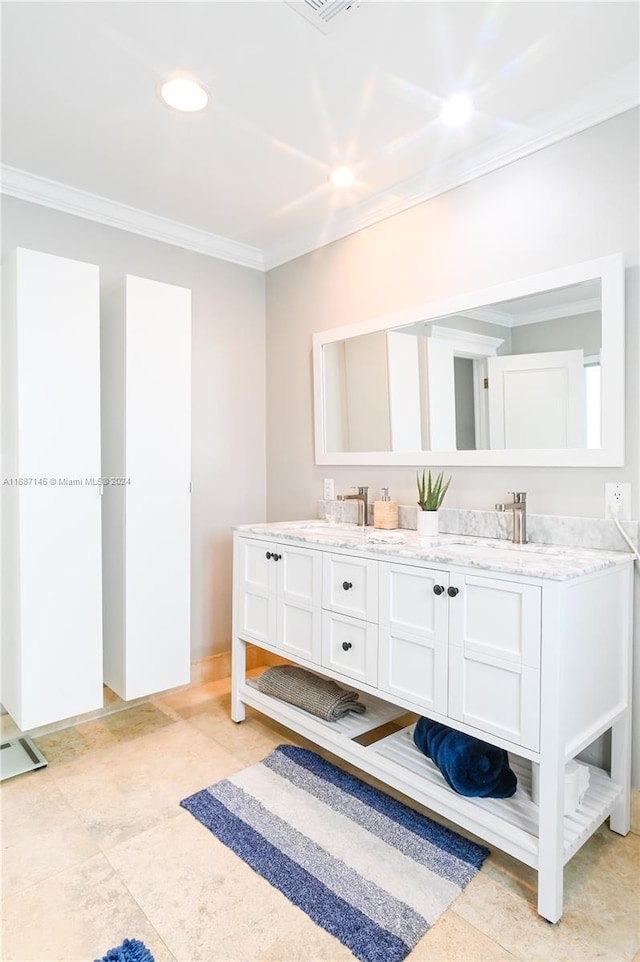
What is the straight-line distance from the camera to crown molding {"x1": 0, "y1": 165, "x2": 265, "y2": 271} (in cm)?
240

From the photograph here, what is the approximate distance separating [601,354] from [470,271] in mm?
669

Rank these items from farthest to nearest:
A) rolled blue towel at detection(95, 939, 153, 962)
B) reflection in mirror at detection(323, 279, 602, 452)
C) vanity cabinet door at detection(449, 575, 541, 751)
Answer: reflection in mirror at detection(323, 279, 602, 452)
vanity cabinet door at detection(449, 575, 541, 751)
rolled blue towel at detection(95, 939, 153, 962)

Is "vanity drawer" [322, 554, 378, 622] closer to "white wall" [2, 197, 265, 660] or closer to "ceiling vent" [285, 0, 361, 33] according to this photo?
"white wall" [2, 197, 265, 660]

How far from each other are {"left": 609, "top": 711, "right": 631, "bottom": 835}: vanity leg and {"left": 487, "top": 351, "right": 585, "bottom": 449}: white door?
3.03 feet

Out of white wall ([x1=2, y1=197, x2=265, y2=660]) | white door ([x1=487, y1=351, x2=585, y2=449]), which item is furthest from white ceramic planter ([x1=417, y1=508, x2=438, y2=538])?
white wall ([x1=2, y1=197, x2=265, y2=660])

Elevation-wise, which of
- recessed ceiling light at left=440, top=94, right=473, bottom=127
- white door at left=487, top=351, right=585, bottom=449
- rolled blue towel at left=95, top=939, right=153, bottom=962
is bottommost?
rolled blue towel at left=95, top=939, right=153, bottom=962

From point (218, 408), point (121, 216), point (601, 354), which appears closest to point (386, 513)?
point (601, 354)

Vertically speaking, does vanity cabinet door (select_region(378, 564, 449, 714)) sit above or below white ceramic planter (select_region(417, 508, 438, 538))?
below

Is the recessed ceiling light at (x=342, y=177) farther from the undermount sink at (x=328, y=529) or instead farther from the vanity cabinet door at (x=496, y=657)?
the vanity cabinet door at (x=496, y=657)

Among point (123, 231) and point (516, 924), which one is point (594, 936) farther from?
point (123, 231)

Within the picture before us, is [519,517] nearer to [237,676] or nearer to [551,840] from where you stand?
[551,840]

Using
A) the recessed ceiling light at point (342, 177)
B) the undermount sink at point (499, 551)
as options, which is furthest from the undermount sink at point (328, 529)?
the recessed ceiling light at point (342, 177)

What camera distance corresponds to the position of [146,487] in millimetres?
2434

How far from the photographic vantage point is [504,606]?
5.07 ft
